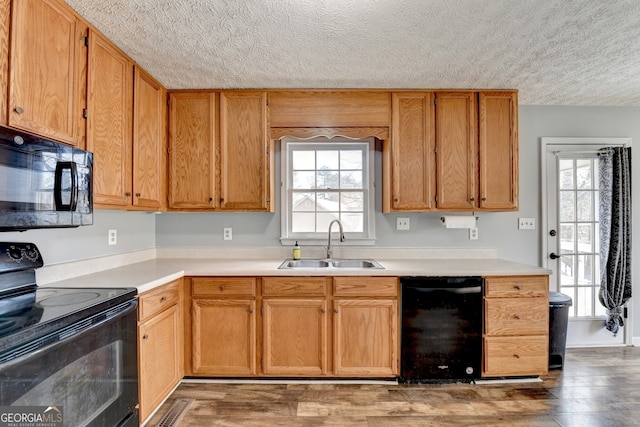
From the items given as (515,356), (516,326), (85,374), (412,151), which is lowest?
(515,356)

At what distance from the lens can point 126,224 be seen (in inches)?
101

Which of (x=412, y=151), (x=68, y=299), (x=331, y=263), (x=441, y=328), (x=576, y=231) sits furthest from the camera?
(x=576, y=231)

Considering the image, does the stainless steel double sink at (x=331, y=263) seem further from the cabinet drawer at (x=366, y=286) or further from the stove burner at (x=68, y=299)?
the stove burner at (x=68, y=299)

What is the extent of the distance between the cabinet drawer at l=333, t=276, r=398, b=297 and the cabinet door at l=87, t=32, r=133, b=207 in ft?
5.06

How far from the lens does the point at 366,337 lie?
2322mm

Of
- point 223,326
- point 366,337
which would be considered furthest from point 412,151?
Result: point 223,326

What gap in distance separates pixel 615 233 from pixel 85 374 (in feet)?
13.2

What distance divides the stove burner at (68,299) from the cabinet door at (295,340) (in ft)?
3.69

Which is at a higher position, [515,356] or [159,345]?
[159,345]

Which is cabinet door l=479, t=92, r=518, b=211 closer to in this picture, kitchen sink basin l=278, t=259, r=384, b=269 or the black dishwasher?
the black dishwasher

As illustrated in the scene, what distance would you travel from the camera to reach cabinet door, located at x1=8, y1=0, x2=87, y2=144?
136cm

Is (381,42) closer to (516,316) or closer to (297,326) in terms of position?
(297,326)

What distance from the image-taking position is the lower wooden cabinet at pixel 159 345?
1826mm

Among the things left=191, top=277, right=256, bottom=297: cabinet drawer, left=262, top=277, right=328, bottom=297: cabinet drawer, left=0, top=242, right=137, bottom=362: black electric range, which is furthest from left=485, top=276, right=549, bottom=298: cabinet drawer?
left=0, top=242, right=137, bottom=362: black electric range
